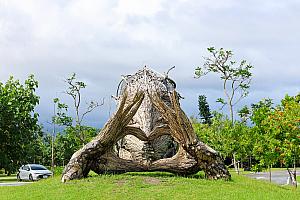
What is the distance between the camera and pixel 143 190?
11336mm

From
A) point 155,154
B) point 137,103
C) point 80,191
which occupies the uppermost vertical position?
point 137,103

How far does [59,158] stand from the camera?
137 ft

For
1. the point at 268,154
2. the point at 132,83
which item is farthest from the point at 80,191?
the point at 268,154

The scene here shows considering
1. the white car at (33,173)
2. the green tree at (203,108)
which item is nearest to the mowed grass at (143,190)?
the white car at (33,173)

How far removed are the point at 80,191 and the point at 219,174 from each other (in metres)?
4.31

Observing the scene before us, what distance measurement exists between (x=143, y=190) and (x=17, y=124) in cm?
570

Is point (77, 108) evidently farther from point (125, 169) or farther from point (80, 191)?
point (80, 191)

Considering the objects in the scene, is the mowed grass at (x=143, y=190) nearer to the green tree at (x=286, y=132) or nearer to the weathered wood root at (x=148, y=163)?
the weathered wood root at (x=148, y=163)

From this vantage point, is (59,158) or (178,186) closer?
(178,186)

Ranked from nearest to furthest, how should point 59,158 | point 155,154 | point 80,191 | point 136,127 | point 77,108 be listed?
point 80,191, point 136,127, point 155,154, point 77,108, point 59,158

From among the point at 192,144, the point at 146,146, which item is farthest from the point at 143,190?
the point at 146,146

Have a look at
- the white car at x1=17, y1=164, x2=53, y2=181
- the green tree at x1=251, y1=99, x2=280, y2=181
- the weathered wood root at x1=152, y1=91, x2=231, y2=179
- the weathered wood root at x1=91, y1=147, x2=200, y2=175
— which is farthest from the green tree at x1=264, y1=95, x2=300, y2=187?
the white car at x1=17, y1=164, x2=53, y2=181

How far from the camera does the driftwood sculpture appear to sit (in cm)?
1366

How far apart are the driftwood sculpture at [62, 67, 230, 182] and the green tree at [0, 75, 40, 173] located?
209 centimetres
